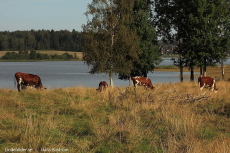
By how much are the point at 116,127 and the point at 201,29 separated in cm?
2090

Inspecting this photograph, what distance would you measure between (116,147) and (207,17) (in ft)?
71.6

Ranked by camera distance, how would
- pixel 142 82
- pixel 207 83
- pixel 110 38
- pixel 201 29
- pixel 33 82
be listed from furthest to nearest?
pixel 110 38 < pixel 201 29 < pixel 142 82 < pixel 207 83 < pixel 33 82

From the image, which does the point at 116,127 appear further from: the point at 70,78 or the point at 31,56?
the point at 31,56

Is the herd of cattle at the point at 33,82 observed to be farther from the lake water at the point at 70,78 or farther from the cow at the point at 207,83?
the lake water at the point at 70,78

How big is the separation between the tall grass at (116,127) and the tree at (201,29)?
13.1 meters

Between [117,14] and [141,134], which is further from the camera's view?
[117,14]

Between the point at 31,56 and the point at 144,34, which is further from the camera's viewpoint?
the point at 31,56

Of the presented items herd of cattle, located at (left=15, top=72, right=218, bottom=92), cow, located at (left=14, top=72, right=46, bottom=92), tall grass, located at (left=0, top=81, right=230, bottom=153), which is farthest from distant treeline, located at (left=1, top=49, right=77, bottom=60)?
tall grass, located at (left=0, top=81, right=230, bottom=153)

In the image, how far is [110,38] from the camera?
3108 centimetres

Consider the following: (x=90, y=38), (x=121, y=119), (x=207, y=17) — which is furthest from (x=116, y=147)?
(x=90, y=38)

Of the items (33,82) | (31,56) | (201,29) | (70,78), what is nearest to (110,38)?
(201,29)

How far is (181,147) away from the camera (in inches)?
268

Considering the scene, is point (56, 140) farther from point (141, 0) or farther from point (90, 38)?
point (141, 0)

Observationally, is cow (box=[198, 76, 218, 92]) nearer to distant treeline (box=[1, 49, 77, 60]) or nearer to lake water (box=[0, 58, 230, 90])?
lake water (box=[0, 58, 230, 90])
